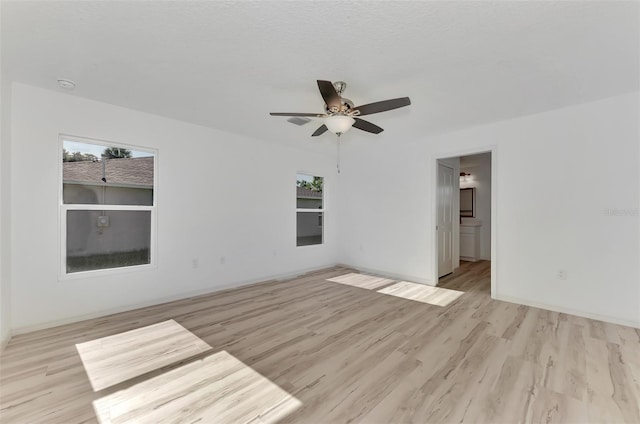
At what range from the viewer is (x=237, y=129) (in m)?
4.29

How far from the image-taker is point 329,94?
233 cm

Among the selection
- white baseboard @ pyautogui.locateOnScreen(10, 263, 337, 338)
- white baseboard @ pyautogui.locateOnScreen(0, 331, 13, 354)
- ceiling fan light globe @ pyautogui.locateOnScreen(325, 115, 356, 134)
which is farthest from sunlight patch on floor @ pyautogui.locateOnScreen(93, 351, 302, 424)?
ceiling fan light globe @ pyautogui.locateOnScreen(325, 115, 356, 134)

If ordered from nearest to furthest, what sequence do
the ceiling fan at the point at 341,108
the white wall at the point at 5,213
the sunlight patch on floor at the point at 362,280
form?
1. the ceiling fan at the point at 341,108
2. the white wall at the point at 5,213
3. the sunlight patch on floor at the point at 362,280

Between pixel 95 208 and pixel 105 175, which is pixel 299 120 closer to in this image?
pixel 105 175

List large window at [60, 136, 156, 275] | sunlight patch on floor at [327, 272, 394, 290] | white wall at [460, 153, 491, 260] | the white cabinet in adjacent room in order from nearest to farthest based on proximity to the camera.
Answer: large window at [60, 136, 156, 275]
sunlight patch on floor at [327, 272, 394, 290]
the white cabinet in adjacent room
white wall at [460, 153, 491, 260]

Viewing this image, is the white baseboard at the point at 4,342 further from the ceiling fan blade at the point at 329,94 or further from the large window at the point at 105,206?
the ceiling fan blade at the point at 329,94

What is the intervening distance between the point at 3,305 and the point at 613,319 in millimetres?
6559

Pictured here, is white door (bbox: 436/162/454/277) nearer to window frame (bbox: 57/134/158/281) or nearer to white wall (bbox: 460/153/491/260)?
white wall (bbox: 460/153/491/260)

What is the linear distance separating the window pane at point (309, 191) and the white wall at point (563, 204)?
6.43ft

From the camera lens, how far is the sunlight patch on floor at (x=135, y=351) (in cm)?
212

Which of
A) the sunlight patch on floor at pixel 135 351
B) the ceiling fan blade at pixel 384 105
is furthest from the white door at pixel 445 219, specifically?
the sunlight patch on floor at pixel 135 351

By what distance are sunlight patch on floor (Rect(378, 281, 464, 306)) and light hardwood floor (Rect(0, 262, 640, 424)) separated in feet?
1.30

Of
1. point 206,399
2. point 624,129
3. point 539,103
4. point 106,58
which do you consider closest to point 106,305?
point 206,399

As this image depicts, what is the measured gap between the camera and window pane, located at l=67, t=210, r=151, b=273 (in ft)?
10.3
